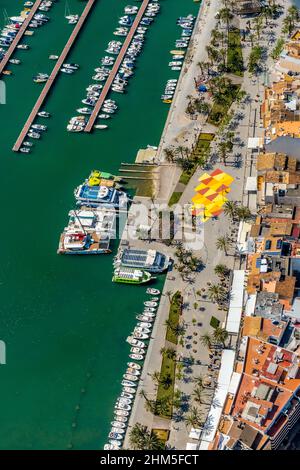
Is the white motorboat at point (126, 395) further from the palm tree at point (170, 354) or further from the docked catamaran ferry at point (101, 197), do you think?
the docked catamaran ferry at point (101, 197)

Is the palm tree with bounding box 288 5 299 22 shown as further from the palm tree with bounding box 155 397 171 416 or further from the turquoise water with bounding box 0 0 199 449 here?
the palm tree with bounding box 155 397 171 416

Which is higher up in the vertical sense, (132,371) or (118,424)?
(132,371)

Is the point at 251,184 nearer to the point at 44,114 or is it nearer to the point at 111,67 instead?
the point at 44,114

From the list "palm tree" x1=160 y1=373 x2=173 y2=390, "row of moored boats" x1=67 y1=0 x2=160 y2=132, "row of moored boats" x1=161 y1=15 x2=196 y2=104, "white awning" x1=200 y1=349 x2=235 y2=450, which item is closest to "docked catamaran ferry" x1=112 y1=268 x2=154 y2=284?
"palm tree" x1=160 y1=373 x2=173 y2=390

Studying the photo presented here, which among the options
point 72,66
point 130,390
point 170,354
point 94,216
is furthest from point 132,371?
point 72,66

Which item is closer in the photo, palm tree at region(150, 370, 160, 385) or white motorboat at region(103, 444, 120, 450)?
white motorboat at region(103, 444, 120, 450)

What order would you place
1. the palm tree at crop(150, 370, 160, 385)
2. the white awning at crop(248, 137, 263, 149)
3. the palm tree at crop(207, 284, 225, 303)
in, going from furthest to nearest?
the white awning at crop(248, 137, 263, 149) → the palm tree at crop(207, 284, 225, 303) → the palm tree at crop(150, 370, 160, 385)

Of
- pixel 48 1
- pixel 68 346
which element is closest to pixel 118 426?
pixel 68 346
